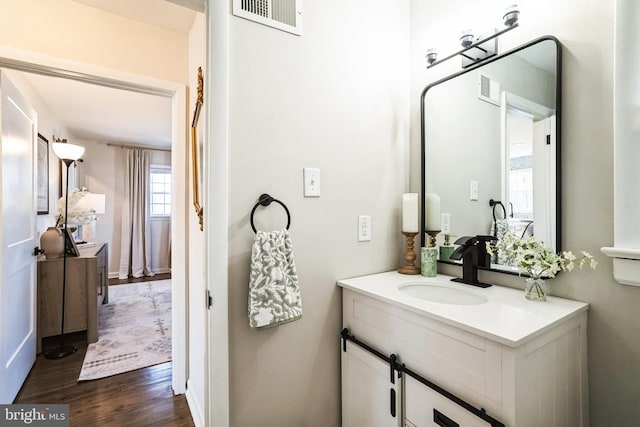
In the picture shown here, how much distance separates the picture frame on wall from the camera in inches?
106

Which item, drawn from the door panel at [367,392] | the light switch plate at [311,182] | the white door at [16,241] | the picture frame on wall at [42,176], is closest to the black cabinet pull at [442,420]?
the door panel at [367,392]

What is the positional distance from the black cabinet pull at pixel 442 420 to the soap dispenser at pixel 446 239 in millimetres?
753

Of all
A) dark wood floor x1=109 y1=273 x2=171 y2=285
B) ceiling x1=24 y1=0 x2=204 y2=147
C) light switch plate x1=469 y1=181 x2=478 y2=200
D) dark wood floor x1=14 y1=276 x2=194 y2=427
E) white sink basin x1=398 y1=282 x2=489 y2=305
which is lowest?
dark wood floor x1=14 y1=276 x2=194 y2=427

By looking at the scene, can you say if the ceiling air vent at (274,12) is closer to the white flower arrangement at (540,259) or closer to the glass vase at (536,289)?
the white flower arrangement at (540,259)

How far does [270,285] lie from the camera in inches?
42.5

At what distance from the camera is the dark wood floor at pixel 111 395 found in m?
1.73

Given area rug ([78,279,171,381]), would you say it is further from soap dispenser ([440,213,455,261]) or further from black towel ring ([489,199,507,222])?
black towel ring ([489,199,507,222])

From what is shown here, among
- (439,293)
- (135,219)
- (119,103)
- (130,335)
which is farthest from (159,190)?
(439,293)

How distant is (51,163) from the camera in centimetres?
333

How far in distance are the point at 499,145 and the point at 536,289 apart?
0.63m

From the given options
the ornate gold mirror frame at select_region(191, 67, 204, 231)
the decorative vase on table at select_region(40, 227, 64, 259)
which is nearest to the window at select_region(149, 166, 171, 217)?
the decorative vase on table at select_region(40, 227, 64, 259)

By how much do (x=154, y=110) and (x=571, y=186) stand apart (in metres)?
4.08

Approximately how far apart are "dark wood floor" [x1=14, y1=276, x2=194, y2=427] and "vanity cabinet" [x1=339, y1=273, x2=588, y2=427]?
150 centimetres

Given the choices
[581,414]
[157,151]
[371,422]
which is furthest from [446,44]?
[157,151]
